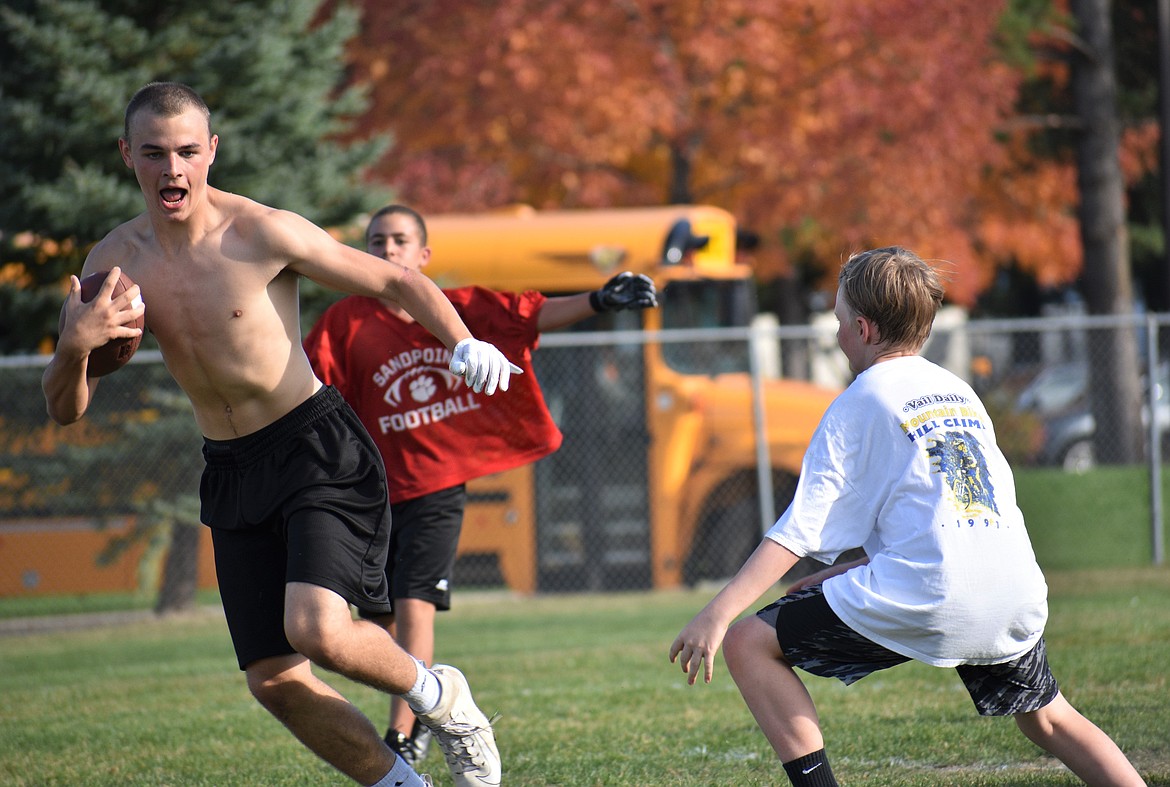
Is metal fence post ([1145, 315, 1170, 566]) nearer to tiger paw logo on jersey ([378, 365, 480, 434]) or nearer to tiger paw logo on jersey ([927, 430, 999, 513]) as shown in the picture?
tiger paw logo on jersey ([378, 365, 480, 434])

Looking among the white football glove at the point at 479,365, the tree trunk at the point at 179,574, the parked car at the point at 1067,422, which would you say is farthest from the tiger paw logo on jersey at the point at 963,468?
the parked car at the point at 1067,422

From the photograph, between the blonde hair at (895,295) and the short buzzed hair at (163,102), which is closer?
the blonde hair at (895,295)

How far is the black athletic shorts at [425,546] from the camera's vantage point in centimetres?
508

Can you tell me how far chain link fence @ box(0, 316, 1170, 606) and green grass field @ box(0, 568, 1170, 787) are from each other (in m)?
1.87

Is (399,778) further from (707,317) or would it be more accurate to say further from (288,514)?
(707,317)

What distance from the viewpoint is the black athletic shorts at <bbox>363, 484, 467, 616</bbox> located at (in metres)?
5.08

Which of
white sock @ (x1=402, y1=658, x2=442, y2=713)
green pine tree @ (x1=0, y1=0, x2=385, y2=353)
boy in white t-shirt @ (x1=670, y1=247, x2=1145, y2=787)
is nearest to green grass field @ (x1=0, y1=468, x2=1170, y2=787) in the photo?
white sock @ (x1=402, y1=658, x2=442, y2=713)

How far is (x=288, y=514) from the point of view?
3.80m

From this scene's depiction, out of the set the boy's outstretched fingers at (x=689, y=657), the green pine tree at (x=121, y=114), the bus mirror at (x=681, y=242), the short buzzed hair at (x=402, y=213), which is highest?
the green pine tree at (x=121, y=114)

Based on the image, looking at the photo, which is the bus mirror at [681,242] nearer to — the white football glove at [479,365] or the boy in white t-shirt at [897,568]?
the white football glove at [479,365]

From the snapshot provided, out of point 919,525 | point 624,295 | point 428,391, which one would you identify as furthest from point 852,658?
point 428,391

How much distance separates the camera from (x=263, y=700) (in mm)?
3857

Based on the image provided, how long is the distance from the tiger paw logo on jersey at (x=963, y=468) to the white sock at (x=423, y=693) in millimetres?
1675

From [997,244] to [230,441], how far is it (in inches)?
655
